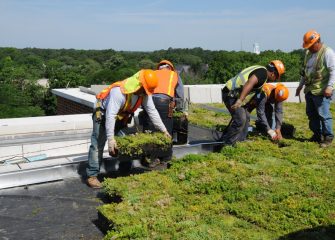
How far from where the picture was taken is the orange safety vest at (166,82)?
642 centimetres

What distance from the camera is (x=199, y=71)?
207 ft

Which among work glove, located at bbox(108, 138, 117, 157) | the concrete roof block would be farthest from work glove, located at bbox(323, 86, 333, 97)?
the concrete roof block

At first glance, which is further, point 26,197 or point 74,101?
point 74,101

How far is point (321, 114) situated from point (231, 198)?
2.90m

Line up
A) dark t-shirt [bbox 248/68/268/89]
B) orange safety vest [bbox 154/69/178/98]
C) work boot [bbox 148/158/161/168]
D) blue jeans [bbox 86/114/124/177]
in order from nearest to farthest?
blue jeans [bbox 86/114/124/177] → work boot [bbox 148/158/161/168] → dark t-shirt [bbox 248/68/268/89] → orange safety vest [bbox 154/69/178/98]

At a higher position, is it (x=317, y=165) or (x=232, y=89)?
(x=232, y=89)

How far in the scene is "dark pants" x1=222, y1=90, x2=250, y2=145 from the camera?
6344 millimetres

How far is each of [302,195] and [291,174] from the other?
670mm

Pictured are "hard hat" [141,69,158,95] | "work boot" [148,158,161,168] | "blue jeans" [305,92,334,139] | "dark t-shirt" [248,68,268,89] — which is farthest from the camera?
"blue jeans" [305,92,334,139]

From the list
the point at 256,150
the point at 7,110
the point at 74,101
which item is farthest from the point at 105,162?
the point at 7,110

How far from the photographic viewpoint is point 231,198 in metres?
4.38

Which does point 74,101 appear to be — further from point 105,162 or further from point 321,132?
point 321,132

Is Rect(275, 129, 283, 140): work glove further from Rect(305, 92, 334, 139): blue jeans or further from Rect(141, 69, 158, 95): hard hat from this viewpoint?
Rect(141, 69, 158, 95): hard hat

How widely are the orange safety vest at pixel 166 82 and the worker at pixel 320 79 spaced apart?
203 cm
